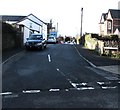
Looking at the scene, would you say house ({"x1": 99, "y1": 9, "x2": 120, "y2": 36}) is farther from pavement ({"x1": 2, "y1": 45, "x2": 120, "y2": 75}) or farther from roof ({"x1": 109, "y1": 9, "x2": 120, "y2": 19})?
pavement ({"x1": 2, "y1": 45, "x2": 120, "y2": 75})

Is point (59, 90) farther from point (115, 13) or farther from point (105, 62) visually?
point (115, 13)

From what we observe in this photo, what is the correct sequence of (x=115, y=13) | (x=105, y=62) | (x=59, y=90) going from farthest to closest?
(x=115, y=13)
(x=105, y=62)
(x=59, y=90)

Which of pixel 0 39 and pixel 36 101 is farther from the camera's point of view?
pixel 0 39

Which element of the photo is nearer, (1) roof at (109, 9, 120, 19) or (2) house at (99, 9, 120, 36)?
(2) house at (99, 9, 120, 36)

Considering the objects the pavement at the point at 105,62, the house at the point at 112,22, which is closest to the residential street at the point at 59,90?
the pavement at the point at 105,62

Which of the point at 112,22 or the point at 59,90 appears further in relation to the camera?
the point at 112,22

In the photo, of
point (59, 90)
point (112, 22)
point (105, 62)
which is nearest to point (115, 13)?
point (112, 22)

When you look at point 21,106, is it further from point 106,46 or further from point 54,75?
point 106,46

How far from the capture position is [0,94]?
452 inches

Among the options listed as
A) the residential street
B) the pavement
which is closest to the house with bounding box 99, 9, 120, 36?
the pavement

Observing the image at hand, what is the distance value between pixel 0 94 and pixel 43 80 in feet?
11.5

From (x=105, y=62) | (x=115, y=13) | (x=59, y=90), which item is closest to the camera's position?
(x=59, y=90)

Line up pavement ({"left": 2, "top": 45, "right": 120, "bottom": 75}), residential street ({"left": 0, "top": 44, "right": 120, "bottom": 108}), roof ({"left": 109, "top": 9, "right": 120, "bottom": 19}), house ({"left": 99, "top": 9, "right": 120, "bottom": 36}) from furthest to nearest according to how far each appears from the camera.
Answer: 1. roof ({"left": 109, "top": 9, "right": 120, "bottom": 19})
2. house ({"left": 99, "top": 9, "right": 120, "bottom": 36})
3. pavement ({"left": 2, "top": 45, "right": 120, "bottom": 75})
4. residential street ({"left": 0, "top": 44, "right": 120, "bottom": 108})

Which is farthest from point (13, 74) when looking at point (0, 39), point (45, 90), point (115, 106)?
point (0, 39)
